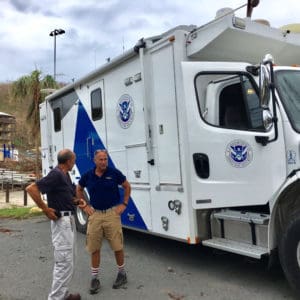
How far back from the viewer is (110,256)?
7.02 metres

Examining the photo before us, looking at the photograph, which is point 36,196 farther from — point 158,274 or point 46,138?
point 46,138

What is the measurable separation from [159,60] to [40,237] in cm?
466

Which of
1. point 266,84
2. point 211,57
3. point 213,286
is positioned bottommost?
point 213,286

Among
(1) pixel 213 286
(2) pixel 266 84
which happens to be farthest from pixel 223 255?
(2) pixel 266 84

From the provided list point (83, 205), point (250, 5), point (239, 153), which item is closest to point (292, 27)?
point (250, 5)

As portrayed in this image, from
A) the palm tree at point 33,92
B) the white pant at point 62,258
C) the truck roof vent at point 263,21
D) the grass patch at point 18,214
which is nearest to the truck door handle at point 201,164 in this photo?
the white pant at point 62,258

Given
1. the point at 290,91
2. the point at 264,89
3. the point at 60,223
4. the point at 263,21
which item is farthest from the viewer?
the point at 263,21

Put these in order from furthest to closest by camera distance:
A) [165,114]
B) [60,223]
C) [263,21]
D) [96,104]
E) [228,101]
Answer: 1. [96,104]
2. [263,21]
3. [165,114]
4. [228,101]
5. [60,223]

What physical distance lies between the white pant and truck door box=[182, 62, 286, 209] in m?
1.46

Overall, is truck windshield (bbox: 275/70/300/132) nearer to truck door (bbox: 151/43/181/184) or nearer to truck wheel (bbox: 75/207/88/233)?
truck door (bbox: 151/43/181/184)

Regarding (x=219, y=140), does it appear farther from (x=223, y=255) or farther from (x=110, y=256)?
(x=110, y=256)

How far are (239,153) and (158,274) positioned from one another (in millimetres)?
1992

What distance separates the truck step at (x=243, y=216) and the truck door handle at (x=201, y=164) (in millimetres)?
484

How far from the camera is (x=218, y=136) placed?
5172 millimetres
